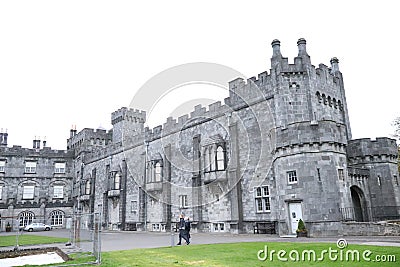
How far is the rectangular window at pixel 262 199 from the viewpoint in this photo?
2320 centimetres

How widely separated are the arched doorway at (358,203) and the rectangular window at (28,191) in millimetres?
44865

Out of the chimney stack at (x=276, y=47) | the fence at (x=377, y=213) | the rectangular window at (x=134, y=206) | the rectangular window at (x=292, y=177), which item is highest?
the chimney stack at (x=276, y=47)

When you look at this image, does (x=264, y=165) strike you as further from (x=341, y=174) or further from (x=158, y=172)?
(x=158, y=172)

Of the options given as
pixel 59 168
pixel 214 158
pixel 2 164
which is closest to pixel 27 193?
pixel 2 164

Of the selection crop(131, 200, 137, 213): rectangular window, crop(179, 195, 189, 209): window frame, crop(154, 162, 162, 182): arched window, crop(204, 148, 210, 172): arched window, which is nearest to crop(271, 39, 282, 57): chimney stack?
crop(204, 148, 210, 172): arched window

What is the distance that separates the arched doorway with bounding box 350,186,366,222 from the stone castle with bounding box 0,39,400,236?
0.07 metres

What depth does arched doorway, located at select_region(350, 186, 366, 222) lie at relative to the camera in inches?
Result: 890

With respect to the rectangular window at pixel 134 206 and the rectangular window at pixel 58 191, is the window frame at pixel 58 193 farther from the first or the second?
the rectangular window at pixel 134 206

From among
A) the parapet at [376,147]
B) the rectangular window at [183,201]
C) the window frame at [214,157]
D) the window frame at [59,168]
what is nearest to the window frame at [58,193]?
the window frame at [59,168]

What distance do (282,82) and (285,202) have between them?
8302 millimetres

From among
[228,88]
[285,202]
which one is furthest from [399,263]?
[228,88]

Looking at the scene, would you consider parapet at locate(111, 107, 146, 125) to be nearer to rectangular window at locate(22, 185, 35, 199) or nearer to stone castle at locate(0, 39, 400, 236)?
stone castle at locate(0, 39, 400, 236)

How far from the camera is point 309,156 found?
64.6 feet

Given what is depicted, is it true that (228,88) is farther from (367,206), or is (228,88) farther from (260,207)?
(367,206)
